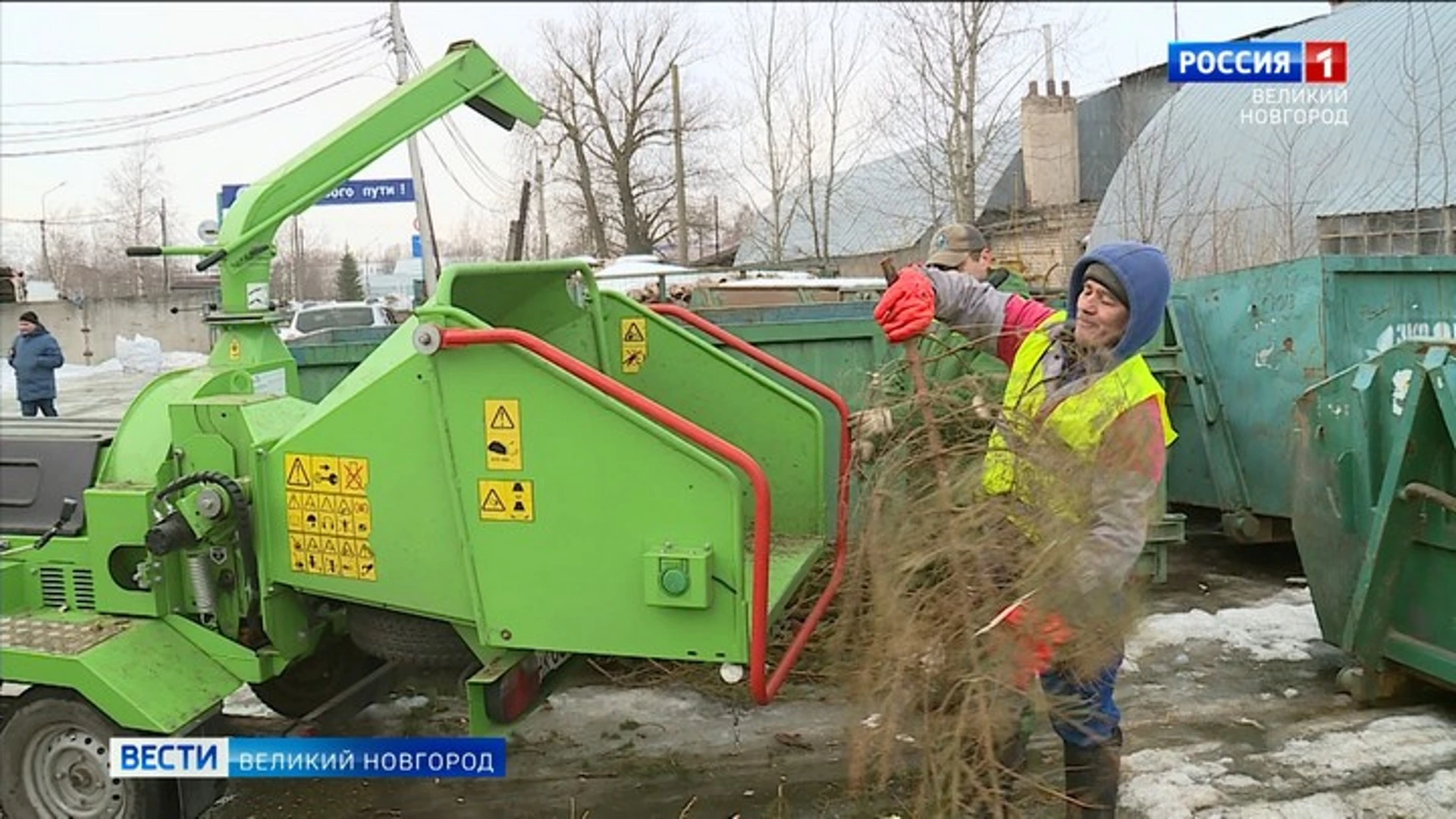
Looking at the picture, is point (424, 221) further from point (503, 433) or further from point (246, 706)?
point (503, 433)

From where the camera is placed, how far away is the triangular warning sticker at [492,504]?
2.87 meters

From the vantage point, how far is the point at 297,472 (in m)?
3.15

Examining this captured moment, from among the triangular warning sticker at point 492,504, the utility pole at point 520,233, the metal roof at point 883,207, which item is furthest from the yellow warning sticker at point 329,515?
the metal roof at point 883,207

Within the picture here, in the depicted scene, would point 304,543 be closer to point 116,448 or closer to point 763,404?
point 116,448

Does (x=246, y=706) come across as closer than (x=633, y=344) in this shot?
No

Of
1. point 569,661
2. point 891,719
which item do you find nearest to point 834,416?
point 569,661

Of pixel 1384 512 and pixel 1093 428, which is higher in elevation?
pixel 1093 428

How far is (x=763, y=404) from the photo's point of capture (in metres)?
3.97

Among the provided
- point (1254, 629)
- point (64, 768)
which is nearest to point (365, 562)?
point (64, 768)

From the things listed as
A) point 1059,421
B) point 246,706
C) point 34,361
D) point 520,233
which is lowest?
point 246,706

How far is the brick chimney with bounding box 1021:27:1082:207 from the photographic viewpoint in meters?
21.2

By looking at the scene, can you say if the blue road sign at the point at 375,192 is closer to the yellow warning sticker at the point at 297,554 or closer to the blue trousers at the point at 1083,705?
the yellow warning sticker at the point at 297,554

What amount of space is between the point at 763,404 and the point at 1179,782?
197 cm

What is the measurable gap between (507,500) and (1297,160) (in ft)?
57.6
